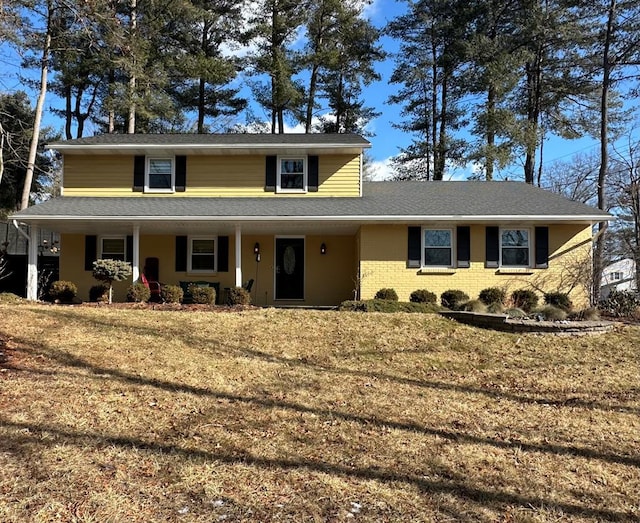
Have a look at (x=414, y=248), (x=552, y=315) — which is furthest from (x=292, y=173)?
(x=552, y=315)

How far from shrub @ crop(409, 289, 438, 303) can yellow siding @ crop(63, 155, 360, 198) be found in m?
3.73

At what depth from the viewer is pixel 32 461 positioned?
4043 mm

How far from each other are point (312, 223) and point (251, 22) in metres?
15.1

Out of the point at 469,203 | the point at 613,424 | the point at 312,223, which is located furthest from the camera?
the point at 469,203

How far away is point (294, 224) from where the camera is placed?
45.7ft

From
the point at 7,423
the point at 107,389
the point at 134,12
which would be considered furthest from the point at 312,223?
the point at 134,12

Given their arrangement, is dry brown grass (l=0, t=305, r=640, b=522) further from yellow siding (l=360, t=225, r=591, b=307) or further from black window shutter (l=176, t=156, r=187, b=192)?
black window shutter (l=176, t=156, r=187, b=192)

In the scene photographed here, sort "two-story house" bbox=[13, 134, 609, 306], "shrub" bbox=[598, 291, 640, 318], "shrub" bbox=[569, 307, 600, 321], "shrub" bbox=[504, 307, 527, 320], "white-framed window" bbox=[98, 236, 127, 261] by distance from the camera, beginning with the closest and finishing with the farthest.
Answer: "shrub" bbox=[504, 307, 527, 320] → "shrub" bbox=[569, 307, 600, 321] → "shrub" bbox=[598, 291, 640, 318] → "two-story house" bbox=[13, 134, 609, 306] → "white-framed window" bbox=[98, 236, 127, 261]

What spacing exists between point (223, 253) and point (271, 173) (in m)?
2.84

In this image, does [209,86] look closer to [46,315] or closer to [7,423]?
[46,315]

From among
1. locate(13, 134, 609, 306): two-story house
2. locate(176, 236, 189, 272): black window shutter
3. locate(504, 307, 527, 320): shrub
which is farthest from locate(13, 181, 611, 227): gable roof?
locate(504, 307, 527, 320): shrub

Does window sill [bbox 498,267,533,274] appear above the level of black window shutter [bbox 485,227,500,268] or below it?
below

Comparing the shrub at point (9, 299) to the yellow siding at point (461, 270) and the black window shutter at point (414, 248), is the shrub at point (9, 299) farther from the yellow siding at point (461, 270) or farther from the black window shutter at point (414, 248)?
the black window shutter at point (414, 248)

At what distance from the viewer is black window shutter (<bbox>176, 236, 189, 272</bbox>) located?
15266 mm
